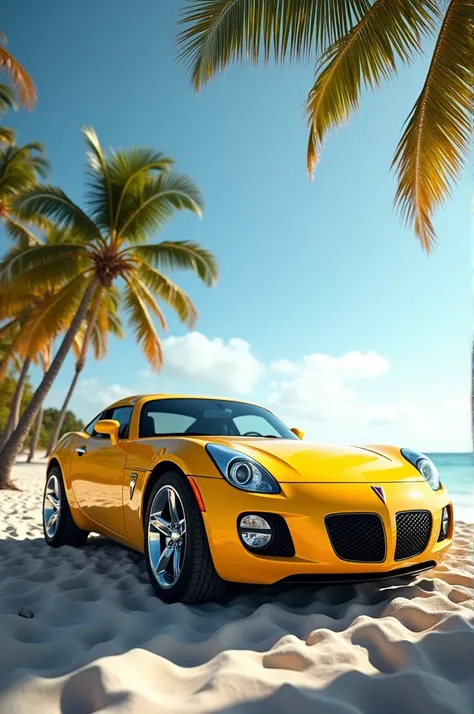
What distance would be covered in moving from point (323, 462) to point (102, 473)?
1977 mm

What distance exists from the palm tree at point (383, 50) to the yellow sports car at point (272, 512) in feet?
13.7

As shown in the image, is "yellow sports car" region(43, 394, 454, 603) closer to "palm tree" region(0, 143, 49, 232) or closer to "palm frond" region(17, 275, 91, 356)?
"palm frond" region(17, 275, 91, 356)

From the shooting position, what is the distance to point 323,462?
3348mm

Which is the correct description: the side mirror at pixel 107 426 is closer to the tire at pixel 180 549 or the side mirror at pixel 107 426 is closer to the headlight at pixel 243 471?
the tire at pixel 180 549

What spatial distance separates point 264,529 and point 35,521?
204 inches

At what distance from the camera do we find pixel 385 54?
6625mm

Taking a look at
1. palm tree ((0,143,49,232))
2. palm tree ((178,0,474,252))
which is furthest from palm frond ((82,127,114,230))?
palm tree ((178,0,474,252))

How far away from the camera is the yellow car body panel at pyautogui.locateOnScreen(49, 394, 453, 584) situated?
2.90 meters

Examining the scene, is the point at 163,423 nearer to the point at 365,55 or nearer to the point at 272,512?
the point at 272,512

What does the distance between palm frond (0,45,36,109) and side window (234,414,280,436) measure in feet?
41.0

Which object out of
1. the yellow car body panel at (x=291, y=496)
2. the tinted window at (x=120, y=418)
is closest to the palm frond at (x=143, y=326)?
the tinted window at (x=120, y=418)

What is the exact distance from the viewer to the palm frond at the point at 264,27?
6.40 meters

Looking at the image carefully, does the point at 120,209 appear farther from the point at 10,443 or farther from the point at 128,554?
the point at 128,554

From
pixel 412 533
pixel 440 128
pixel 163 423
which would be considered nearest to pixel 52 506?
pixel 163 423
